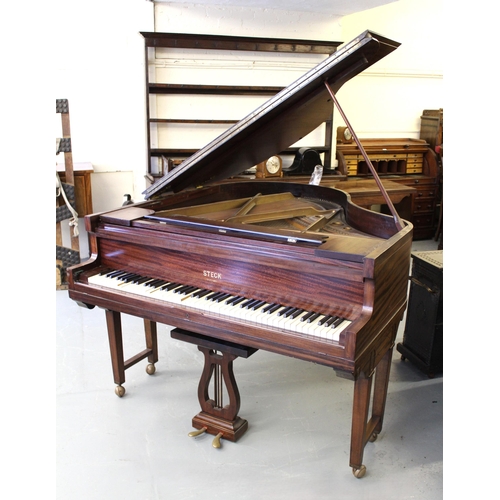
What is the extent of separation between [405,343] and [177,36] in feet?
11.2

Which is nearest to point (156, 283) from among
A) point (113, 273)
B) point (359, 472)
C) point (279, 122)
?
point (113, 273)

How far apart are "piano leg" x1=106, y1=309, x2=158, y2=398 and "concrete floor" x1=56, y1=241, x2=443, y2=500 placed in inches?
3.0

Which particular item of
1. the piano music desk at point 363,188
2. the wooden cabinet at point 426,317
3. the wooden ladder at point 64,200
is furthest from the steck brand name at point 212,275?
the piano music desk at point 363,188

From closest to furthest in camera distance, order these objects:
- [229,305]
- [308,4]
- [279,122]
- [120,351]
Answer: [229,305], [279,122], [120,351], [308,4]

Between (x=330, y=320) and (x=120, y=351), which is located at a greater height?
(x=330, y=320)

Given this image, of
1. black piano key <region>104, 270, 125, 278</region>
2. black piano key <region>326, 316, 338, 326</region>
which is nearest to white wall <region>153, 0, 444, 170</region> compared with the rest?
black piano key <region>104, 270, 125, 278</region>

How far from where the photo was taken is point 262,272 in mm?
2258

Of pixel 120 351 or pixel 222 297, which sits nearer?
pixel 222 297

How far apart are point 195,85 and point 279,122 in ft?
A: 8.46

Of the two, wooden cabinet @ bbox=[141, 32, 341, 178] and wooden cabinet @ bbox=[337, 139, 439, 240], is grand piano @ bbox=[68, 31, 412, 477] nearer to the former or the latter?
wooden cabinet @ bbox=[141, 32, 341, 178]

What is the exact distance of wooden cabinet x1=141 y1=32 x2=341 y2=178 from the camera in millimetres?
4914

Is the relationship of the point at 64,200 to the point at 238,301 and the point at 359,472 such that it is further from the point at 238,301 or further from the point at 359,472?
the point at 359,472

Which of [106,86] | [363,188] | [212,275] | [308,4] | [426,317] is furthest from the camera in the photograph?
[363,188]
